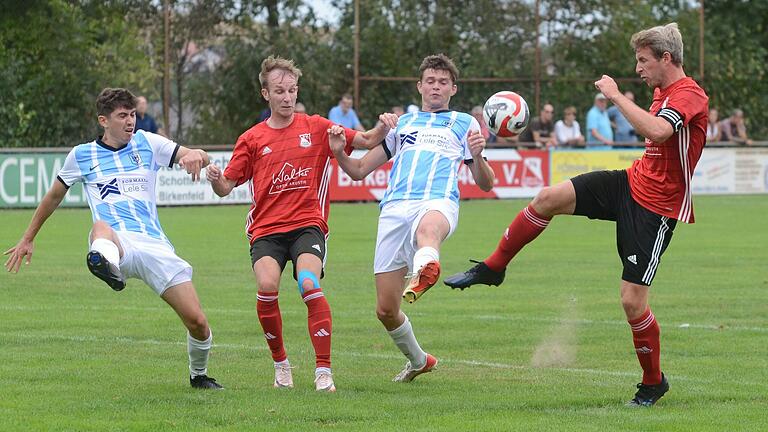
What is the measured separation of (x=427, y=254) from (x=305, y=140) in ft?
4.03

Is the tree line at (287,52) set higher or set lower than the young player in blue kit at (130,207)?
higher

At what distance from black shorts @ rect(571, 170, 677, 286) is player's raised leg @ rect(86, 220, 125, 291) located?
276 centimetres

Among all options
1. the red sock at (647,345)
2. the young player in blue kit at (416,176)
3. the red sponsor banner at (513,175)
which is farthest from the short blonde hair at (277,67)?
the red sponsor banner at (513,175)

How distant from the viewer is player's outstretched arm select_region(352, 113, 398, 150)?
8773mm

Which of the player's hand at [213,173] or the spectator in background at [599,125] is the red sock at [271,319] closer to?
the player's hand at [213,173]

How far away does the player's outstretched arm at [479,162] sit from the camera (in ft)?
28.3

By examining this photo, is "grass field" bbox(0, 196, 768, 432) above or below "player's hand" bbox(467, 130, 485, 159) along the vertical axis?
below

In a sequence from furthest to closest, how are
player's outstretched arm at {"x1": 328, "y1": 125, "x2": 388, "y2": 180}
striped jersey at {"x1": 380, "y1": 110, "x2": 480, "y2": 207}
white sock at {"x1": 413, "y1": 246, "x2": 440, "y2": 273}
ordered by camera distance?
player's outstretched arm at {"x1": 328, "y1": 125, "x2": 388, "y2": 180}, striped jersey at {"x1": 380, "y1": 110, "x2": 480, "y2": 207}, white sock at {"x1": 413, "y1": 246, "x2": 440, "y2": 273}

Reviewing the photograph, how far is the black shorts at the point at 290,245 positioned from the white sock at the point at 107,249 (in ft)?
3.02

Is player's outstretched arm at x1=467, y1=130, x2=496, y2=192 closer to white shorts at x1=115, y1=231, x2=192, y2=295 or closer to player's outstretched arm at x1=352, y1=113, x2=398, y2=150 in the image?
player's outstretched arm at x1=352, y1=113, x2=398, y2=150

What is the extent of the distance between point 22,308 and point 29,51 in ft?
60.9

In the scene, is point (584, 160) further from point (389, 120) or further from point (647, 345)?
point (647, 345)

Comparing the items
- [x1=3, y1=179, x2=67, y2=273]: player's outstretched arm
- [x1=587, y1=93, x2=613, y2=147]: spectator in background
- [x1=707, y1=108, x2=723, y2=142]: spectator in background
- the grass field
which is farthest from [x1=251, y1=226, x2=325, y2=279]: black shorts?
[x1=707, y1=108, x2=723, y2=142]: spectator in background

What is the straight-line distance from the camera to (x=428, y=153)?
8883 millimetres
